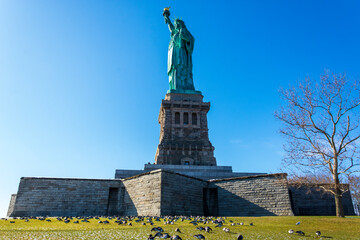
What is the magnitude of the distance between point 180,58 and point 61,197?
33204mm

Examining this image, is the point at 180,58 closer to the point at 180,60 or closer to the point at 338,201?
the point at 180,60

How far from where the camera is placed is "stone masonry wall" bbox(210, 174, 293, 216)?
17.8 m

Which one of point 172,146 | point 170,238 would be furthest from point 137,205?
point 172,146

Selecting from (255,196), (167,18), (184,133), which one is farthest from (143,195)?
(167,18)

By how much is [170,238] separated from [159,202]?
12.6 m

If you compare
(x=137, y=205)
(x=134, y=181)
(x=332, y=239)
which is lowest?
(x=332, y=239)

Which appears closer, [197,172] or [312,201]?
[312,201]

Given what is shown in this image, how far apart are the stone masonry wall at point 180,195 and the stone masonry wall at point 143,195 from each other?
52 cm

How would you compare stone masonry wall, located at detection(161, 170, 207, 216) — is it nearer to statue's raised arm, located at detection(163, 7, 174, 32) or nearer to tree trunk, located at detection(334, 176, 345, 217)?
tree trunk, located at detection(334, 176, 345, 217)

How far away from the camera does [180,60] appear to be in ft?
152

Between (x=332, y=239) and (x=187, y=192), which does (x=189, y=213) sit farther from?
(x=332, y=239)

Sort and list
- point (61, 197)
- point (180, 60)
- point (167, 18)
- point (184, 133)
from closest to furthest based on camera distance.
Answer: point (61, 197)
point (184, 133)
point (180, 60)
point (167, 18)

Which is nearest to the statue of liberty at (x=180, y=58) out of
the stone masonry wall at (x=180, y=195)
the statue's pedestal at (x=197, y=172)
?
the statue's pedestal at (x=197, y=172)

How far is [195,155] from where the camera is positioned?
37.6m
